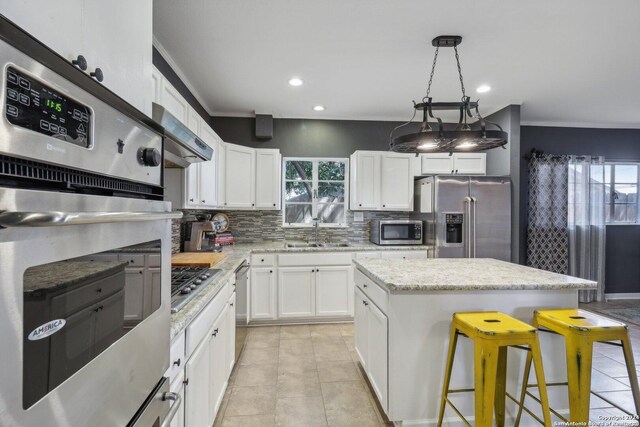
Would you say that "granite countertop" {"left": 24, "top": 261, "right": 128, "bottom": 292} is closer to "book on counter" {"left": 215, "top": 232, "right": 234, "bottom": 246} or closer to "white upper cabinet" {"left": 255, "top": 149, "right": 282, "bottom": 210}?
"book on counter" {"left": 215, "top": 232, "right": 234, "bottom": 246}

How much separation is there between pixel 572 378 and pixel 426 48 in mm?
2437

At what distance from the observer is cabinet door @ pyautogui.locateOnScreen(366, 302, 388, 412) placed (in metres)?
1.86

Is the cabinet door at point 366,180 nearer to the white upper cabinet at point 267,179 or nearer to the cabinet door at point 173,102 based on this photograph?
the white upper cabinet at point 267,179

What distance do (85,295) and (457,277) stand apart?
6.40 feet

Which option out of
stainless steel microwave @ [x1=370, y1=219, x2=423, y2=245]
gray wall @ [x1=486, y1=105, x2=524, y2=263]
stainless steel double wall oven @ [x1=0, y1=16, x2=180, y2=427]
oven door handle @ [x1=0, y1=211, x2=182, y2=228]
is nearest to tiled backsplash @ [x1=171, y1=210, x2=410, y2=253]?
stainless steel microwave @ [x1=370, y1=219, x2=423, y2=245]

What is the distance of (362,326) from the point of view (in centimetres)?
240

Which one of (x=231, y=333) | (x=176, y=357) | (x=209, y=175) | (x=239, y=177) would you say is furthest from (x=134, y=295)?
(x=239, y=177)

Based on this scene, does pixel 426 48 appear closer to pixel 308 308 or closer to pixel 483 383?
pixel 483 383

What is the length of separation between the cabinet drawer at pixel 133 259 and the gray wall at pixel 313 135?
3.54 metres

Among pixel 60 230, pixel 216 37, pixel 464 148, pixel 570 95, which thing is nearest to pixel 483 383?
pixel 464 148

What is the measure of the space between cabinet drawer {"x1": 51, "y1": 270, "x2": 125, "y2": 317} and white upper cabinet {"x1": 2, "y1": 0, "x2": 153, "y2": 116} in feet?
1.47

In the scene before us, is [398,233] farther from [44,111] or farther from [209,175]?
[44,111]

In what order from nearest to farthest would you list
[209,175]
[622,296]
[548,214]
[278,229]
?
[209,175]
[278,229]
[548,214]
[622,296]

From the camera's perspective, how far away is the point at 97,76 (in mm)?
680
